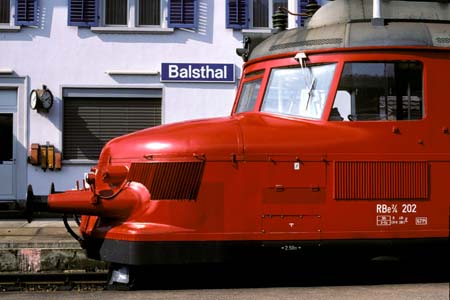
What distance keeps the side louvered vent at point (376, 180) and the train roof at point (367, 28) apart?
4.21 feet

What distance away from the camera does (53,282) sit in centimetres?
809

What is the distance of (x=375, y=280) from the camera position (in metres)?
7.57

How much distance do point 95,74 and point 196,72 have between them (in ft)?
7.74

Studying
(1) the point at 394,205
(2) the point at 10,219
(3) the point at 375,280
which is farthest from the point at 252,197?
(2) the point at 10,219

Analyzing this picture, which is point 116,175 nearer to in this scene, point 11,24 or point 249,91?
point 249,91

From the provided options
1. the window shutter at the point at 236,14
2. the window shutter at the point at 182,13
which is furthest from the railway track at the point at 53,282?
the window shutter at the point at 236,14

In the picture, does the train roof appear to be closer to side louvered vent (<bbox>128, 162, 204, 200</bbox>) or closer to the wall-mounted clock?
side louvered vent (<bbox>128, 162, 204, 200</bbox>)

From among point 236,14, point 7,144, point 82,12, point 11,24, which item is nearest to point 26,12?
point 11,24

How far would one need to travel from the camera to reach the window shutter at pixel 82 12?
15016mm

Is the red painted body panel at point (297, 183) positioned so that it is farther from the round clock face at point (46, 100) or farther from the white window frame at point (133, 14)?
the white window frame at point (133, 14)

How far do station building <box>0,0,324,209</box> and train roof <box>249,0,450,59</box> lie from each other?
25.4 feet

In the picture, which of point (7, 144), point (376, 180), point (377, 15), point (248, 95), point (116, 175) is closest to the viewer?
point (376, 180)

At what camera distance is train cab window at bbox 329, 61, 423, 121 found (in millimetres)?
6897

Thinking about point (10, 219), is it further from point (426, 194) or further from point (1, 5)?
point (426, 194)
